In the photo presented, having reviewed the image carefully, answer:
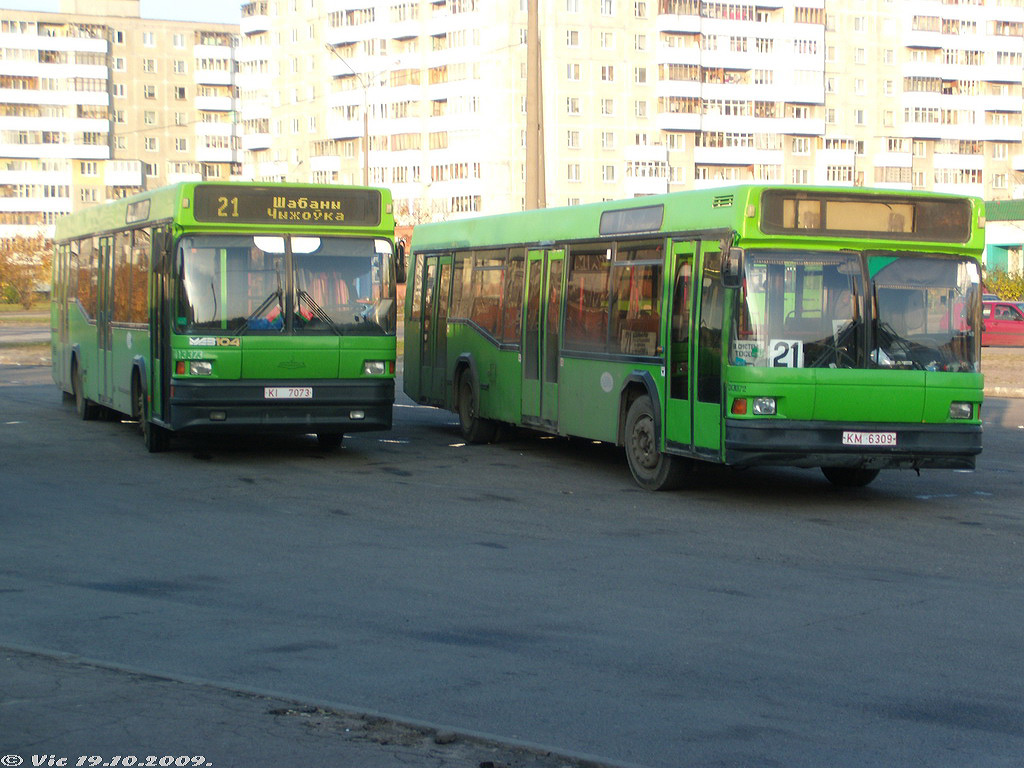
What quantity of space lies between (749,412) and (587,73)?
10118cm

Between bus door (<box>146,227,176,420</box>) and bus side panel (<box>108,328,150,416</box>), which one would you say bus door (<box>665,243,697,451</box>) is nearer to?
bus door (<box>146,227,176,420</box>)

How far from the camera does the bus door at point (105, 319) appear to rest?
63.7ft

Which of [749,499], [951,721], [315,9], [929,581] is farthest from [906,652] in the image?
[315,9]

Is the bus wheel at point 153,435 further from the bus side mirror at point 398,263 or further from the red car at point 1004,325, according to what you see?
the red car at point 1004,325

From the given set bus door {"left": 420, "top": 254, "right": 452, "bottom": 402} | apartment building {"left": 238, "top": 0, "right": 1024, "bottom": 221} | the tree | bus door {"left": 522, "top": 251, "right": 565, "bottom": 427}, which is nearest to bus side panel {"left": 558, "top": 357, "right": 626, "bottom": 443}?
bus door {"left": 522, "top": 251, "right": 565, "bottom": 427}

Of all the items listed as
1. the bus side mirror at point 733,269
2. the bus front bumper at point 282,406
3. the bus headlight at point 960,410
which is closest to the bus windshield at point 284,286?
the bus front bumper at point 282,406

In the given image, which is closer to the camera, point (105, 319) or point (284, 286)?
point (284, 286)

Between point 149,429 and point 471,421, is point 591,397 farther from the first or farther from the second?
point 149,429

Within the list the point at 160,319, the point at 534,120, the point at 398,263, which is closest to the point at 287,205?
the point at 398,263

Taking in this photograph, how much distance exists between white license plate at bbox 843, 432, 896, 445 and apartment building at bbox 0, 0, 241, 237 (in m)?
129

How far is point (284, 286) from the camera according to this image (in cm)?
1590

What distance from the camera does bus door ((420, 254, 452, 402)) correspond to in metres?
20.1

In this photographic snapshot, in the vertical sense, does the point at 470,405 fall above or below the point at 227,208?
below

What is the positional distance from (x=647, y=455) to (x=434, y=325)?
6.80 metres
